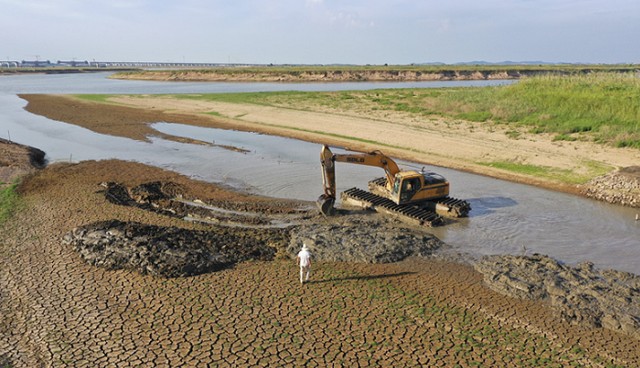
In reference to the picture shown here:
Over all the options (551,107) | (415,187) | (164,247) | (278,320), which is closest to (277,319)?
(278,320)

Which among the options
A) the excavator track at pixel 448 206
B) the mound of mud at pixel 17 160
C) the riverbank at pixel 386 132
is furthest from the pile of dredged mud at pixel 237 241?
the riverbank at pixel 386 132

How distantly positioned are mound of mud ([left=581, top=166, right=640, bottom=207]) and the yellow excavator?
9.06 metres

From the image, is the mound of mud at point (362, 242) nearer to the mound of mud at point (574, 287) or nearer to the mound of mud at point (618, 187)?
the mound of mud at point (574, 287)

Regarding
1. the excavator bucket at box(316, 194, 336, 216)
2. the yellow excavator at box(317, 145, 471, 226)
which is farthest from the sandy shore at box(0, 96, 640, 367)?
the excavator bucket at box(316, 194, 336, 216)

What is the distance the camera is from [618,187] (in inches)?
1073

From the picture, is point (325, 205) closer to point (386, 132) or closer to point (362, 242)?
point (362, 242)

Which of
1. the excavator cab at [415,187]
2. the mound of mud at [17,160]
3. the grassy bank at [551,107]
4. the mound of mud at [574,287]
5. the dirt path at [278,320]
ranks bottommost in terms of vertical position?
the dirt path at [278,320]

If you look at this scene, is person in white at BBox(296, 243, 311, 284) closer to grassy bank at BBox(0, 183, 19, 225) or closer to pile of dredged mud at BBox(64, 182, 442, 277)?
pile of dredged mud at BBox(64, 182, 442, 277)

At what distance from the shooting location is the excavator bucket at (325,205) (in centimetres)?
2291

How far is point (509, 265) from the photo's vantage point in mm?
17422

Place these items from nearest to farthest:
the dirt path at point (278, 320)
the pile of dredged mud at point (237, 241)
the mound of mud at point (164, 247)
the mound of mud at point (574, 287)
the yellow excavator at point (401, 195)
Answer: the dirt path at point (278, 320), the mound of mud at point (574, 287), the mound of mud at point (164, 247), the pile of dredged mud at point (237, 241), the yellow excavator at point (401, 195)

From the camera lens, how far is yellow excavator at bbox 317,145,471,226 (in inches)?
882

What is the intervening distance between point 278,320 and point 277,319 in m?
0.06

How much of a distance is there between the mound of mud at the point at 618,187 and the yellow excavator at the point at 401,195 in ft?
29.7
